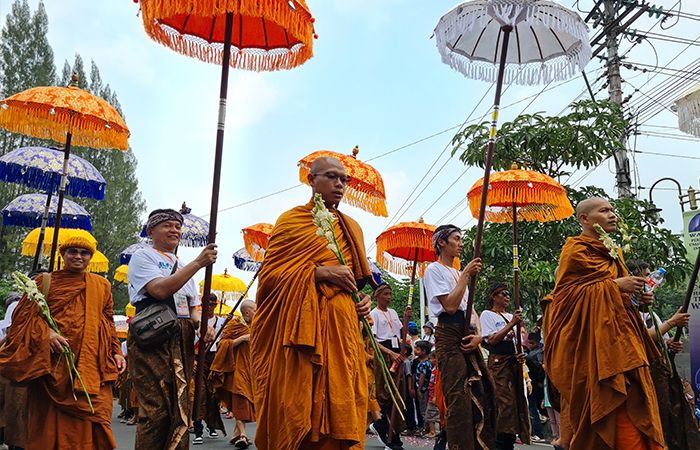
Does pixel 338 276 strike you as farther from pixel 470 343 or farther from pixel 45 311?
pixel 45 311

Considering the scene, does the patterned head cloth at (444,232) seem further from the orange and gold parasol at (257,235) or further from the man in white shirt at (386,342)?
the orange and gold parasol at (257,235)

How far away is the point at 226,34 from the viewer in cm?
482

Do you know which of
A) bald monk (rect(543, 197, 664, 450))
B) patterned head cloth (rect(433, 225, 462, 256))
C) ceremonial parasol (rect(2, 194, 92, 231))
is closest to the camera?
bald monk (rect(543, 197, 664, 450))

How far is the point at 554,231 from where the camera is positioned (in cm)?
1113

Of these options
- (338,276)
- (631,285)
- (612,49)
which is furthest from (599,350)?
(612,49)

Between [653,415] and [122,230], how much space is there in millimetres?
38317

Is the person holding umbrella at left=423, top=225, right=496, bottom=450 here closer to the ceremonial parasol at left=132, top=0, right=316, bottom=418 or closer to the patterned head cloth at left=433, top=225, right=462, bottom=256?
the patterned head cloth at left=433, top=225, right=462, bottom=256

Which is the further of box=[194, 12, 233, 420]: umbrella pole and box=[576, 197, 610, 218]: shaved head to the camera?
box=[576, 197, 610, 218]: shaved head

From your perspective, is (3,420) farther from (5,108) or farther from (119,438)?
(5,108)

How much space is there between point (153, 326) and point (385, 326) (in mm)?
→ 4780

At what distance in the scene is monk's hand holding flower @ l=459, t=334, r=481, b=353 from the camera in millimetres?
5762

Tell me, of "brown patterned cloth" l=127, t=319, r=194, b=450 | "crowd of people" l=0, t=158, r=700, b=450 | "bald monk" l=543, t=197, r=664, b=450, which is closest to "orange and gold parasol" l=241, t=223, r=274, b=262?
"crowd of people" l=0, t=158, r=700, b=450

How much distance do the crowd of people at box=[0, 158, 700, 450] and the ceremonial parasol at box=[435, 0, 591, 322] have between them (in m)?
0.79

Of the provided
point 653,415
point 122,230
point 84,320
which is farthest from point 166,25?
point 122,230
